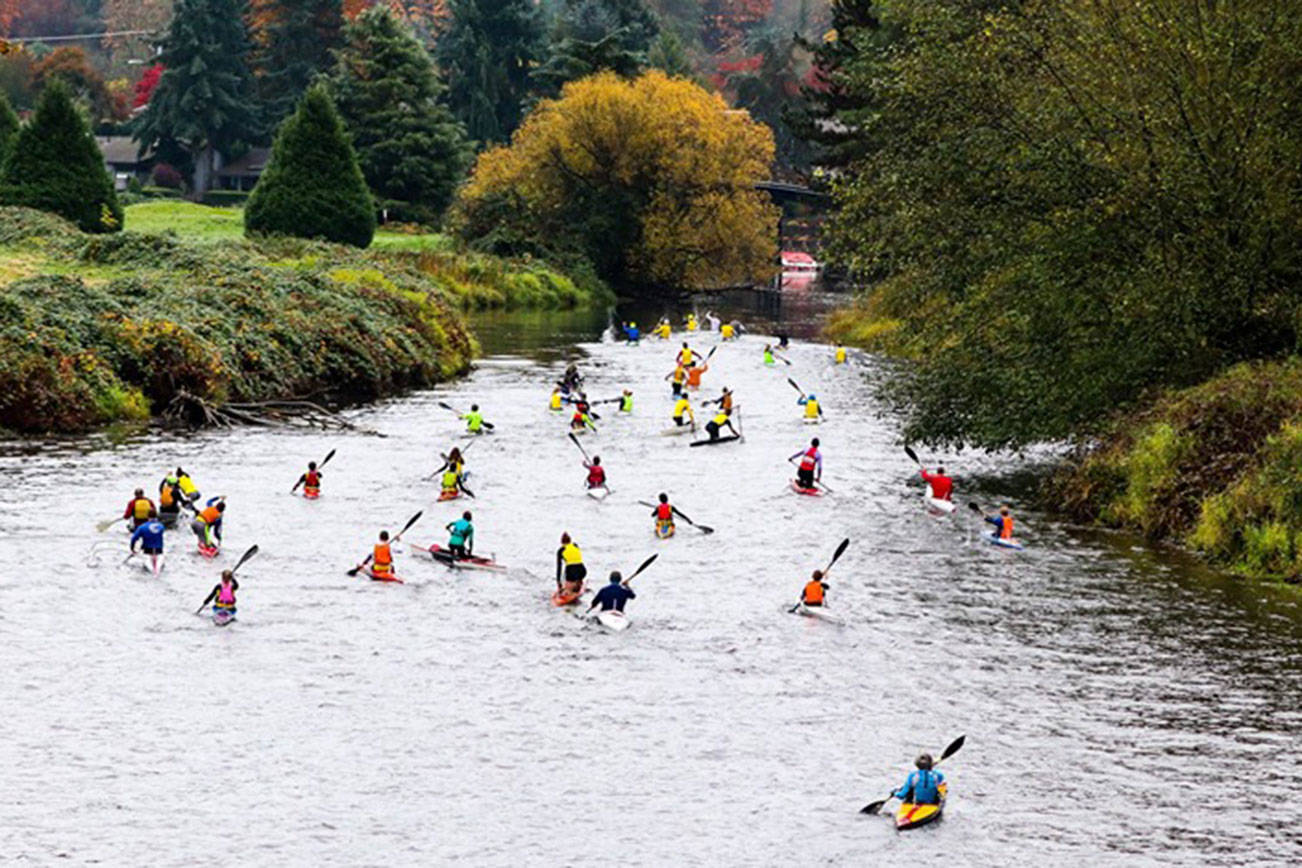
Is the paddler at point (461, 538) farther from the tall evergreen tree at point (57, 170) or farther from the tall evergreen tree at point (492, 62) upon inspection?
the tall evergreen tree at point (492, 62)

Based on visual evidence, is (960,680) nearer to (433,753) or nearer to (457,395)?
(433,753)

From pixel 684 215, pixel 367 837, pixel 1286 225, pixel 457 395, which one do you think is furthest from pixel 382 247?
pixel 367 837

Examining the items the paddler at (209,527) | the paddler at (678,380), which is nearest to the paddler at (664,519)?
the paddler at (209,527)

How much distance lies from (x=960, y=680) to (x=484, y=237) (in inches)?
3354

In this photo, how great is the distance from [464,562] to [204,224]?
254 ft

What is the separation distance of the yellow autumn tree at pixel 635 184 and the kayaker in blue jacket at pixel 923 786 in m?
88.3

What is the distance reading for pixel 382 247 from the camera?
339 ft

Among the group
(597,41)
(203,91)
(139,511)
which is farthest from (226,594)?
(597,41)

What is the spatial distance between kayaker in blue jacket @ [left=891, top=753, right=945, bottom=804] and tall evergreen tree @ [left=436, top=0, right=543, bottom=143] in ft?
413

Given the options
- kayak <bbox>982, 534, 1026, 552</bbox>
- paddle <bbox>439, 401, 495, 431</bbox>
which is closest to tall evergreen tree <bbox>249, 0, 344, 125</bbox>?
paddle <bbox>439, 401, 495, 431</bbox>

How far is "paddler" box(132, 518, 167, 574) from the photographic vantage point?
3616 centimetres

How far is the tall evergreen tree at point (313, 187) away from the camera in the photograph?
94.4 metres

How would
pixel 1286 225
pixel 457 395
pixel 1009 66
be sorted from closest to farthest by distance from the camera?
pixel 1286 225, pixel 1009 66, pixel 457 395

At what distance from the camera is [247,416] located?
55.2 metres
